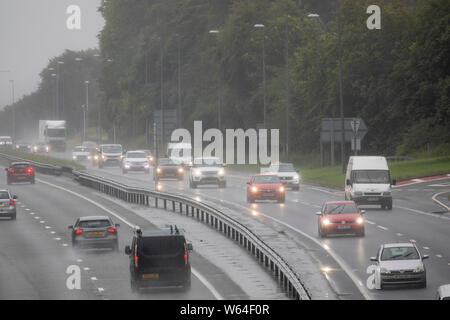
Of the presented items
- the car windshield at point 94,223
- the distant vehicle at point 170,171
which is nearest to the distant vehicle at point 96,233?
the car windshield at point 94,223

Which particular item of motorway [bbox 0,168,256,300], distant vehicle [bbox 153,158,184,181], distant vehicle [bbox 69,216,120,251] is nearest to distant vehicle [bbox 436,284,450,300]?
motorway [bbox 0,168,256,300]

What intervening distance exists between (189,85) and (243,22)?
16719 millimetres

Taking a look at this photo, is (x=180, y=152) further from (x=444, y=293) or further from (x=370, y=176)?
(x=444, y=293)

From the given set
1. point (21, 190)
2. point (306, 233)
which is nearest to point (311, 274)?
point (306, 233)

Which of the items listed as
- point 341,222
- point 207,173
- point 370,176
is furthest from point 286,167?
point 341,222

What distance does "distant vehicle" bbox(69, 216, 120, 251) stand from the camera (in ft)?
134

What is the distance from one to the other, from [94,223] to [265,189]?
18.4 meters

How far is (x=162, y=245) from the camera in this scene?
29734 millimetres

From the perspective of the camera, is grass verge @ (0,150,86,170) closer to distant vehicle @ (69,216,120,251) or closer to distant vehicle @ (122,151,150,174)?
distant vehicle @ (122,151,150,174)

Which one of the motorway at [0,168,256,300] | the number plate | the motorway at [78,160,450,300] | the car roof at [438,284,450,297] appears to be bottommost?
the motorway at [0,168,256,300]

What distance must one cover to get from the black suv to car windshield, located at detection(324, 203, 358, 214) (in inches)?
509

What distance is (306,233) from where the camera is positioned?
43.4 metres

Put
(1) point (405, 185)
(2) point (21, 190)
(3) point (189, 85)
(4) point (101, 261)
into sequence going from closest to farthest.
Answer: (4) point (101, 261), (1) point (405, 185), (2) point (21, 190), (3) point (189, 85)

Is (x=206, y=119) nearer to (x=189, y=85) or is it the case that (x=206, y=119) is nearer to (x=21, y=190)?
(x=189, y=85)
